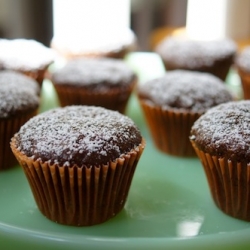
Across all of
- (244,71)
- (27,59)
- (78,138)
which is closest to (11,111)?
(78,138)

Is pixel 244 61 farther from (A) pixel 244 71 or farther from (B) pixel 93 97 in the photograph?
(B) pixel 93 97

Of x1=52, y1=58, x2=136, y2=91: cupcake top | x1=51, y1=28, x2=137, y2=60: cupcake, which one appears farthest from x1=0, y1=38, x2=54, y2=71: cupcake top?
x1=51, y1=28, x2=137, y2=60: cupcake

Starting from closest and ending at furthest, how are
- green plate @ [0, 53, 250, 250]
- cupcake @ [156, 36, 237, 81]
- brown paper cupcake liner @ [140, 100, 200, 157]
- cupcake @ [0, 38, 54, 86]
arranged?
green plate @ [0, 53, 250, 250]
brown paper cupcake liner @ [140, 100, 200, 157]
cupcake @ [0, 38, 54, 86]
cupcake @ [156, 36, 237, 81]

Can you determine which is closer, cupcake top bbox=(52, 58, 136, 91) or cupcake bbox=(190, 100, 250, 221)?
cupcake bbox=(190, 100, 250, 221)

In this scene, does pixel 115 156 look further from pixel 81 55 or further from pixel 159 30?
pixel 159 30

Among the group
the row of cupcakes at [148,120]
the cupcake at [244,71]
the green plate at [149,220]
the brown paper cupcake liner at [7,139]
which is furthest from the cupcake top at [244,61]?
the brown paper cupcake liner at [7,139]

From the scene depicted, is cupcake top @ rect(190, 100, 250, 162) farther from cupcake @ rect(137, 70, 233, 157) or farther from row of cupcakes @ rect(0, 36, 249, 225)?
cupcake @ rect(137, 70, 233, 157)

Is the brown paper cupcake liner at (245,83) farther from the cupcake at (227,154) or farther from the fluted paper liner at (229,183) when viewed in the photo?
the fluted paper liner at (229,183)
